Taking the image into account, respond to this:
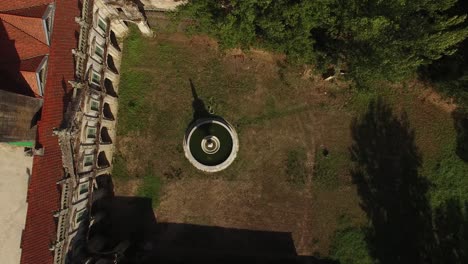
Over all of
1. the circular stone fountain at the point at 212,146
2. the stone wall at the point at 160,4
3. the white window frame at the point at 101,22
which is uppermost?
the stone wall at the point at 160,4

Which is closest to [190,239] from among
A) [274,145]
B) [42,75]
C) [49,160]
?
[274,145]

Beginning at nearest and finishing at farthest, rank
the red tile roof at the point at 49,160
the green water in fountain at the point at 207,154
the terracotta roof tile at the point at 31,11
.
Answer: the red tile roof at the point at 49,160, the terracotta roof tile at the point at 31,11, the green water in fountain at the point at 207,154

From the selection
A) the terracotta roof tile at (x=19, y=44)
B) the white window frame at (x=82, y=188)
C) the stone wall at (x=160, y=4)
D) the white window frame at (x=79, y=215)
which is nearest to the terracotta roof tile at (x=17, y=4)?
the terracotta roof tile at (x=19, y=44)

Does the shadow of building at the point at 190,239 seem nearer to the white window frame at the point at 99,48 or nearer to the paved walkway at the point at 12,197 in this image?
the paved walkway at the point at 12,197

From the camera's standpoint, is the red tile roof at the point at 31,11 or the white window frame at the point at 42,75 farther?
the red tile roof at the point at 31,11

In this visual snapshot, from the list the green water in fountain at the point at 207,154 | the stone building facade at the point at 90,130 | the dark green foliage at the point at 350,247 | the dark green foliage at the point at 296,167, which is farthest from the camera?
the dark green foliage at the point at 296,167

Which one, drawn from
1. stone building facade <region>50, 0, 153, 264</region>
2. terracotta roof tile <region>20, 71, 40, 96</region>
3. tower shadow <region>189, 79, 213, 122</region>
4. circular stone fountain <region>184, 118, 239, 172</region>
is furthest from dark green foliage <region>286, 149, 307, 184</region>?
terracotta roof tile <region>20, 71, 40, 96</region>

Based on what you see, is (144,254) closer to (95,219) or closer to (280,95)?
(95,219)
